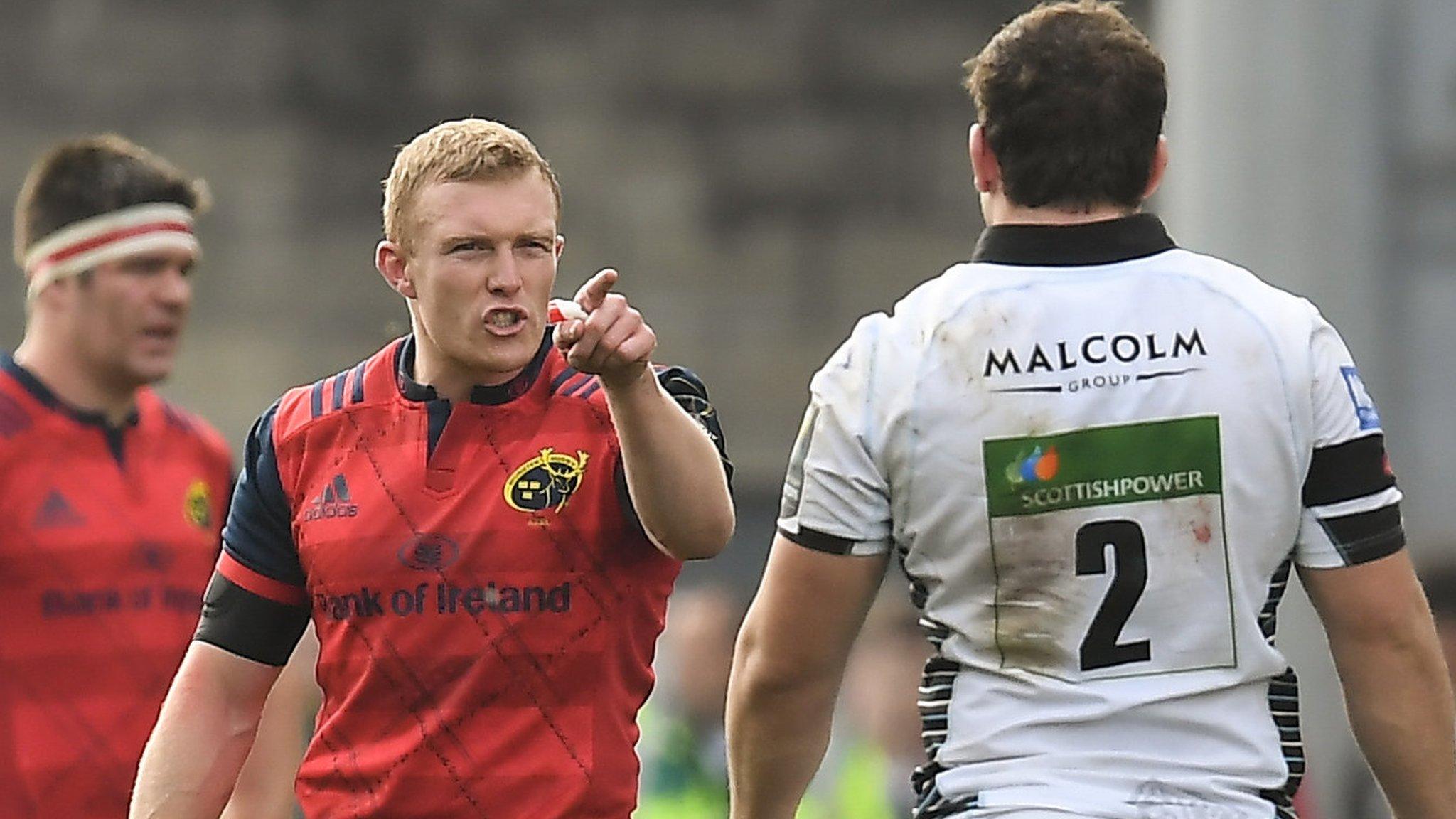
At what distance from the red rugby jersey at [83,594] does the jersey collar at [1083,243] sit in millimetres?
2294

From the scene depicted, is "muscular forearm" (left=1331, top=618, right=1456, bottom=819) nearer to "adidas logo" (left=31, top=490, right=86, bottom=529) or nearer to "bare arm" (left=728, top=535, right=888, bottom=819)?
"bare arm" (left=728, top=535, right=888, bottom=819)

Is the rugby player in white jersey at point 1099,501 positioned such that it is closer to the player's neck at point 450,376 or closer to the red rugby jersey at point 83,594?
the player's neck at point 450,376

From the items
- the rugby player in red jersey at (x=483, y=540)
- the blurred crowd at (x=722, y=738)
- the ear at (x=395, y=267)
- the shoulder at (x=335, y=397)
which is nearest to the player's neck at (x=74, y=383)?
the shoulder at (x=335, y=397)

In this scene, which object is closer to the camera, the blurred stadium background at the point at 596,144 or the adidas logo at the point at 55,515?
the adidas logo at the point at 55,515

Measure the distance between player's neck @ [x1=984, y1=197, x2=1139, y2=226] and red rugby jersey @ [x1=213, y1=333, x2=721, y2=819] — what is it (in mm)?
509

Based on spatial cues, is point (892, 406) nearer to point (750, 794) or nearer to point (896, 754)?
point (750, 794)

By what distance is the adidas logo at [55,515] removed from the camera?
5430 mm

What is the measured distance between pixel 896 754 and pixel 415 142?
409 cm

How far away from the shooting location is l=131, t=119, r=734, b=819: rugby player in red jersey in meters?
3.81

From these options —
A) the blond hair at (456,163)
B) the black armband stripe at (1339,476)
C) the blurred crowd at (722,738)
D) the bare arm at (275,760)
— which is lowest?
the blurred crowd at (722,738)

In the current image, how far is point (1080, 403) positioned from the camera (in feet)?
12.2

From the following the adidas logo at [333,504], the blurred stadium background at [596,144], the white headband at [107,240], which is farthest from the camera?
the blurred stadium background at [596,144]

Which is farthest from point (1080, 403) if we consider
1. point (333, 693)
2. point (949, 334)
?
point (333, 693)

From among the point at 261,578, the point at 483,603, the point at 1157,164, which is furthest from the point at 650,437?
the point at 1157,164
